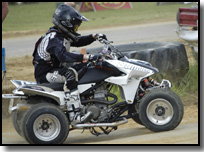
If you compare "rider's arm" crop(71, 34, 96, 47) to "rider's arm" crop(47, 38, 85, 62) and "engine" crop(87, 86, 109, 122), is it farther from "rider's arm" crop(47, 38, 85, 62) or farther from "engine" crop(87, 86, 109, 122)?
"engine" crop(87, 86, 109, 122)

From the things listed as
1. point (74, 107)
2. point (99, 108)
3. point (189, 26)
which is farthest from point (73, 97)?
point (189, 26)

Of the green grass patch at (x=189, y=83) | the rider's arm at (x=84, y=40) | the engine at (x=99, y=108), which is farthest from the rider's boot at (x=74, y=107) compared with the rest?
the green grass patch at (x=189, y=83)

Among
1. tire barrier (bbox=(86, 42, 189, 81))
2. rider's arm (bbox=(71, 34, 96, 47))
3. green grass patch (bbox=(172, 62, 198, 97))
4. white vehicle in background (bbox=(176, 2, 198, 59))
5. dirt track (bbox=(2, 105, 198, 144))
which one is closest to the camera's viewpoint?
dirt track (bbox=(2, 105, 198, 144))

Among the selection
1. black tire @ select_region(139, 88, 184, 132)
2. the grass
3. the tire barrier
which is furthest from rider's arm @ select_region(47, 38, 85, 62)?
the grass

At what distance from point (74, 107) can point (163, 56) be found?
3.84 m

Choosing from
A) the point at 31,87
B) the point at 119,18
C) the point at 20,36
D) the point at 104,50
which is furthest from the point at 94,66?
the point at 119,18

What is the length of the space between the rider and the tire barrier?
287cm

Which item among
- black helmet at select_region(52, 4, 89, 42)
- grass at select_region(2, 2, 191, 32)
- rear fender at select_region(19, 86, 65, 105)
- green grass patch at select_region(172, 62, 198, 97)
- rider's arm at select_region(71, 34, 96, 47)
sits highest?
grass at select_region(2, 2, 191, 32)

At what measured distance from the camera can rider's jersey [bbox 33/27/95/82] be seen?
629 cm

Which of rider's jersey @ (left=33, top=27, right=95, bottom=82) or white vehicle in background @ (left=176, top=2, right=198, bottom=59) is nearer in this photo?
rider's jersey @ (left=33, top=27, right=95, bottom=82)

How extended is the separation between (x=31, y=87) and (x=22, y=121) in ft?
1.69

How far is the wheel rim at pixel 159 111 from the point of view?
6.69 meters

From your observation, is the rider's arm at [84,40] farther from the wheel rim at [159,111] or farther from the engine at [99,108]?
the wheel rim at [159,111]

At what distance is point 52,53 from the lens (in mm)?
6383
